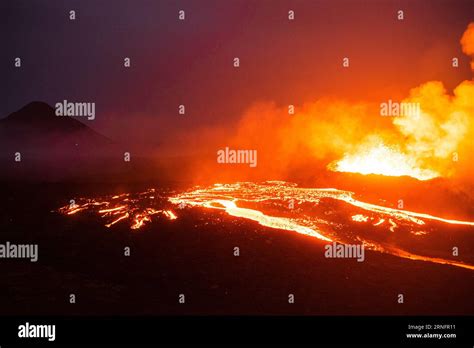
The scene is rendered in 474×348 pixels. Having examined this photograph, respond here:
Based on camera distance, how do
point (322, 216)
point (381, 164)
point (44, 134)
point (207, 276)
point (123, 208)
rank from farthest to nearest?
1. point (44, 134)
2. point (381, 164)
3. point (123, 208)
4. point (322, 216)
5. point (207, 276)

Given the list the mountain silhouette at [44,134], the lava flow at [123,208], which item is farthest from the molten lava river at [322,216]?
the mountain silhouette at [44,134]

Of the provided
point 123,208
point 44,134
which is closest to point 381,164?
point 123,208

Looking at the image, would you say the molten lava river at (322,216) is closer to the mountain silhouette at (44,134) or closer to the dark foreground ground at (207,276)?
the dark foreground ground at (207,276)

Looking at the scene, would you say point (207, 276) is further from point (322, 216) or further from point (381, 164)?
point (381, 164)

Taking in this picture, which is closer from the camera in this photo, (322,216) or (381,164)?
(322,216)

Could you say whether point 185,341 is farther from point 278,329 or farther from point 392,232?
point 392,232

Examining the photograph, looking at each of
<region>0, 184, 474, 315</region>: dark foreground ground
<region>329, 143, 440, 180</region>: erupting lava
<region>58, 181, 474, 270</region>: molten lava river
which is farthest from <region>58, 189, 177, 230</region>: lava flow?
<region>329, 143, 440, 180</region>: erupting lava
